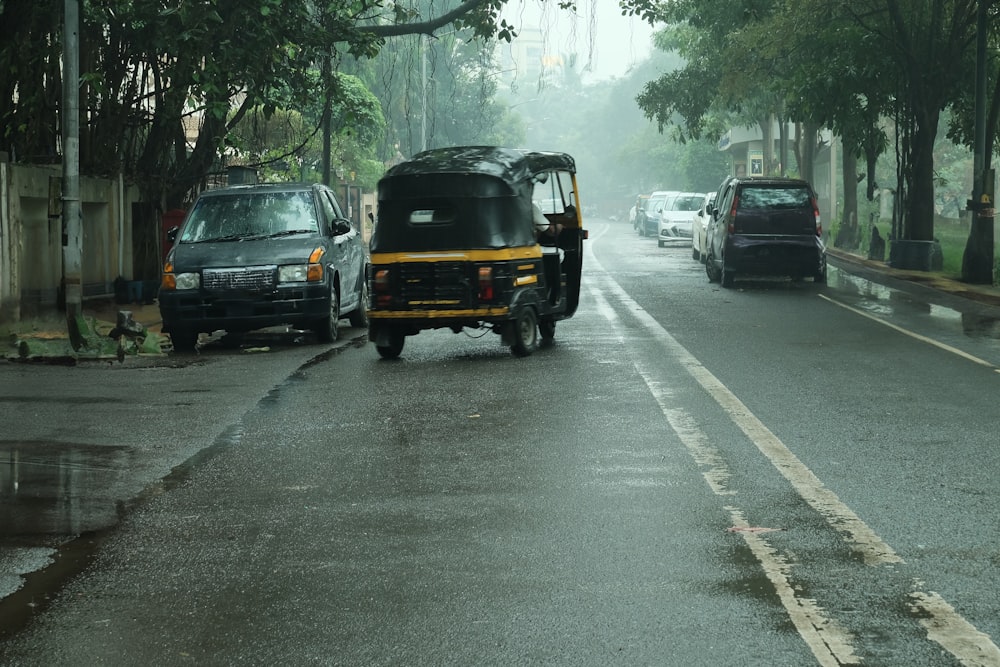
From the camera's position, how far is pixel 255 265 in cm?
1639

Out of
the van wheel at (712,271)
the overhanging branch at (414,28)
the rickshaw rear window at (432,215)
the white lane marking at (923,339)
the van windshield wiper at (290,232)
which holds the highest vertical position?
the overhanging branch at (414,28)

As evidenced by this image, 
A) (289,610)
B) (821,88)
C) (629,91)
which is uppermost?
(629,91)

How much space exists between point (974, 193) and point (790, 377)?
13960 millimetres

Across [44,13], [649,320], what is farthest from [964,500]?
[44,13]

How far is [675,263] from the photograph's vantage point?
35062 millimetres

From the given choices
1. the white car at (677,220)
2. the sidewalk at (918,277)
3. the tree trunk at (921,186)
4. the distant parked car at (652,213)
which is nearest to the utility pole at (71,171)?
the sidewalk at (918,277)

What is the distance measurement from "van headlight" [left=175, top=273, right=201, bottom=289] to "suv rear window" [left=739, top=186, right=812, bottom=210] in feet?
40.2

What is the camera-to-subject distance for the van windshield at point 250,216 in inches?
682

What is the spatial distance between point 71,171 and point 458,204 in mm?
4519

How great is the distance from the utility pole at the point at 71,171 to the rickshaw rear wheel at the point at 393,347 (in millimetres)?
3326

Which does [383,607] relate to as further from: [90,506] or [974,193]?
[974,193]

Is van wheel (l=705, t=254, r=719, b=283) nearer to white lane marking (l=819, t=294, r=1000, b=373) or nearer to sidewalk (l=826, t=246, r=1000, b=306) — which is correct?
sidewalk (l=826, t=246, r=1000, b=306)

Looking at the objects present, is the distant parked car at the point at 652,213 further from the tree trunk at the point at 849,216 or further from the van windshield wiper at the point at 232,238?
the van windshield wiper at the point at 232,238

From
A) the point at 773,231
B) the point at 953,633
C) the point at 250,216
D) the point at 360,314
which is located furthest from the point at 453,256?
the point at 773,231
